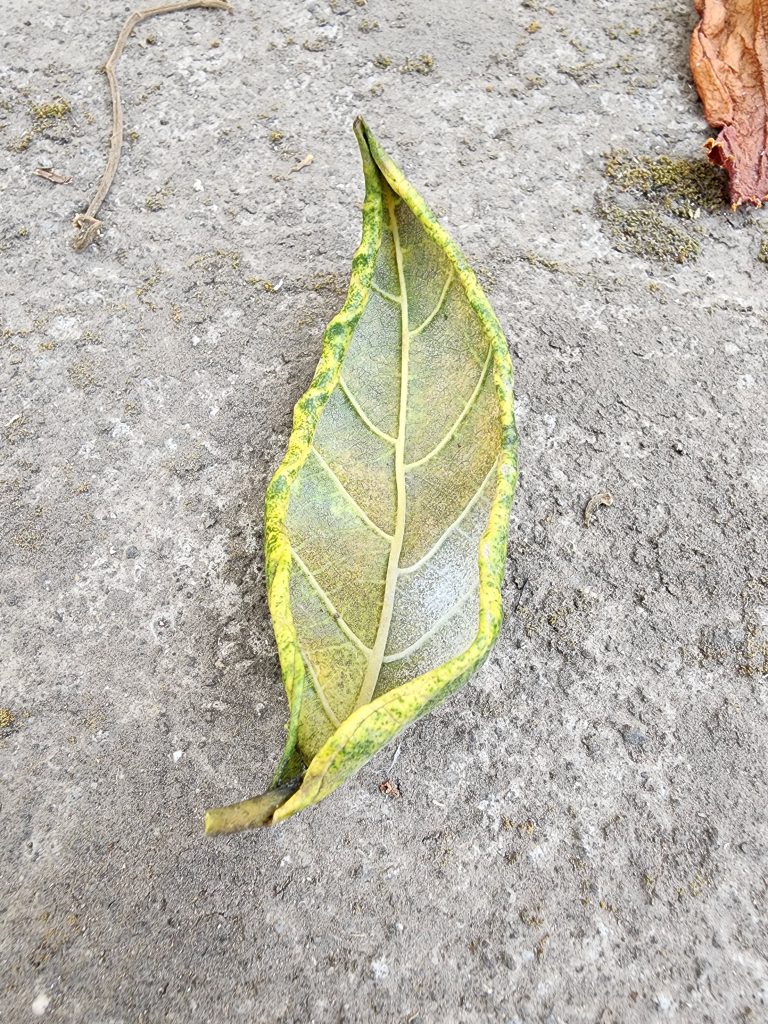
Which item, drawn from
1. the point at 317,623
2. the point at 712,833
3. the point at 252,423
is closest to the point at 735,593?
the point at 712,833

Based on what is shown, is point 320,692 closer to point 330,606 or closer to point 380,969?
point 330,606

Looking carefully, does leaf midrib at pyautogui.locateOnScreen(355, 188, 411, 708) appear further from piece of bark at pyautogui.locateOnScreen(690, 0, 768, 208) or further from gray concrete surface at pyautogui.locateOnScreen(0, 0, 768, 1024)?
piece of bark at pyautogui.locateOnScreen(690, 0, 768, 208)

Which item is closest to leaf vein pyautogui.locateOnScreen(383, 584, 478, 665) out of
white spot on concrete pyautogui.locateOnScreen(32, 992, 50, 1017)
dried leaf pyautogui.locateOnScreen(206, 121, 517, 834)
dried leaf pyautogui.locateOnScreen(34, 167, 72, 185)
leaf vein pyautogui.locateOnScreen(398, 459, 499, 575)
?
dried leaf pyautogui.locateOnScreen(206, 121, 517, 834)

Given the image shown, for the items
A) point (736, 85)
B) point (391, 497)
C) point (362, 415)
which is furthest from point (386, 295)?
point (736, 85)

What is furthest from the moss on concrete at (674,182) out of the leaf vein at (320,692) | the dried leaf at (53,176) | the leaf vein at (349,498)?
the leaf vein at (320,692)

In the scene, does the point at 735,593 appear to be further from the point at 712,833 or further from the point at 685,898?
the point at 685,898

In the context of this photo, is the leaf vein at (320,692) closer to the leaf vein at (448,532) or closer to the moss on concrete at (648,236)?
the leaf vein at (448,532)
